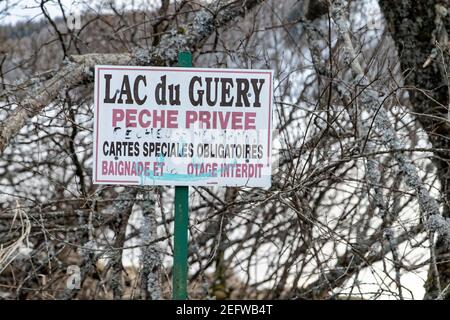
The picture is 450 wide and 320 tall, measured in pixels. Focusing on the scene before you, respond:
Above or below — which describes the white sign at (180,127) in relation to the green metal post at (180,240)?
above

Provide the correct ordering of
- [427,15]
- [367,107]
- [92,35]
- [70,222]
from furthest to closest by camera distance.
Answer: [92,35] → [70,222] → [427,15] → [367,107]

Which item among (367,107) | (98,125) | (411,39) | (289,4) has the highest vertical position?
(289,4)

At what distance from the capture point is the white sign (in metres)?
3.82

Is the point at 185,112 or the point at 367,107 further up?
the point at 367,107

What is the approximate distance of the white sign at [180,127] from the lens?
382 cm

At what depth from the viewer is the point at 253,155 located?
3.88 m

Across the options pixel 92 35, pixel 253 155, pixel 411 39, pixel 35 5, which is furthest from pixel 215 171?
pixel 92 35

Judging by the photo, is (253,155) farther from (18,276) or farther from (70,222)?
(18,276)

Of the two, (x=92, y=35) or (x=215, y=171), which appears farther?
(x=92, y=35)

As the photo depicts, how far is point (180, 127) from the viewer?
3838 millimetres

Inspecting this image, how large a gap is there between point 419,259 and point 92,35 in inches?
148

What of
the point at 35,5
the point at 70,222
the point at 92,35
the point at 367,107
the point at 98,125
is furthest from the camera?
the point at 92,35

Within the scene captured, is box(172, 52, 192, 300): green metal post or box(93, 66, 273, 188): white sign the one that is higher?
box(93, 66, 273, 188): white sign

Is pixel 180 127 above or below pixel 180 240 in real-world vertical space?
above
